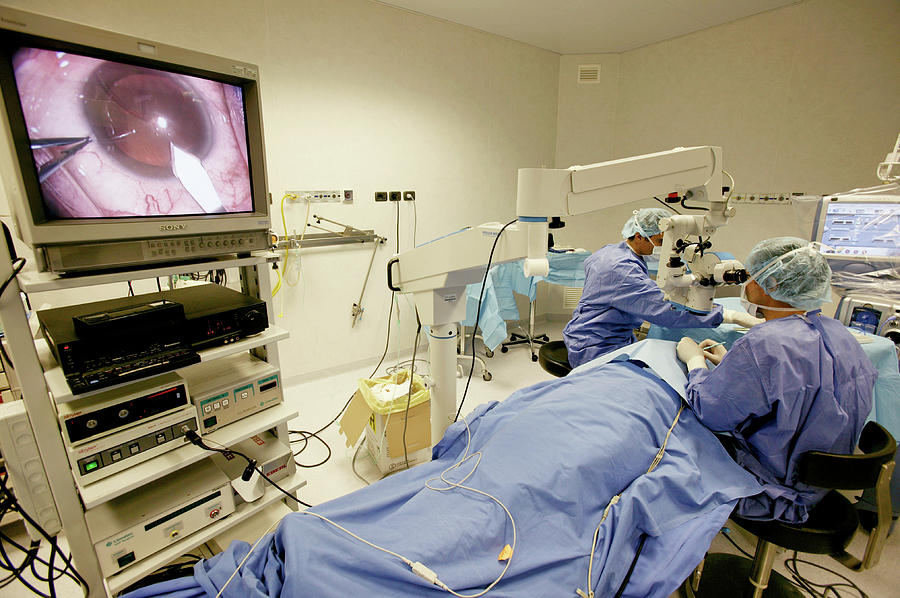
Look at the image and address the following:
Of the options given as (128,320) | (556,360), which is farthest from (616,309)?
(128,320)

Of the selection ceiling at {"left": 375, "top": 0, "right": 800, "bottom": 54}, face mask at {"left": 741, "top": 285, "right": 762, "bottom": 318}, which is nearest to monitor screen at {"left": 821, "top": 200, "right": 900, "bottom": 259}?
face mask at {"left": 741, "top": 285, "right": 762, "bottom": 318}

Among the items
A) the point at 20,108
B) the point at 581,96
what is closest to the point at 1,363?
the point at 20,108

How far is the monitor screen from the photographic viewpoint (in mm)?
→ 2053

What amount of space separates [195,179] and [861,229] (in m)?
3.05

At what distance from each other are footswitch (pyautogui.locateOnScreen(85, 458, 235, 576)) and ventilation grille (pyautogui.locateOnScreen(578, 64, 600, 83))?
449 cm

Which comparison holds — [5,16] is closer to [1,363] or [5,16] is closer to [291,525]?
[291,525]

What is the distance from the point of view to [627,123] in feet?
13.5

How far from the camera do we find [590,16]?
3205mm

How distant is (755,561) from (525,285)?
2278 millimetres

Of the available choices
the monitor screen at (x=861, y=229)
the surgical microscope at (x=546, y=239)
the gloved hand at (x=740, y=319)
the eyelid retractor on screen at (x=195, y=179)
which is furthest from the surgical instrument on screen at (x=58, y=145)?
the monitor screen at (x=861, y=229)

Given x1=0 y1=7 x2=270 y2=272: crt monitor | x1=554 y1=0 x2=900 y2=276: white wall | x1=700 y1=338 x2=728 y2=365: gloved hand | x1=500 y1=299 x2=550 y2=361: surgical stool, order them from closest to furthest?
x1=0 y1=7 x2=270 y2=272: crt monitor, x1=700 y1=338 x2=728 y2=365: gloved hand, x1=554 y1=0 x2=900 y2=276: white wall, x1=500 y1=299 x2=550 y2=361: surgical stool

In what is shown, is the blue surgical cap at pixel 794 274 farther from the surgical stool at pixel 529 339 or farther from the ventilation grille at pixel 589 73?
the ventilation grille at pixel 589 73

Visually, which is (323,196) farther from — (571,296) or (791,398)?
(791,398)

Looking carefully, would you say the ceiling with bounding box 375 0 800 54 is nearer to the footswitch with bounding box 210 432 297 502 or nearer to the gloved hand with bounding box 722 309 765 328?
the gloved hand with bounding box 722 309 765 328
